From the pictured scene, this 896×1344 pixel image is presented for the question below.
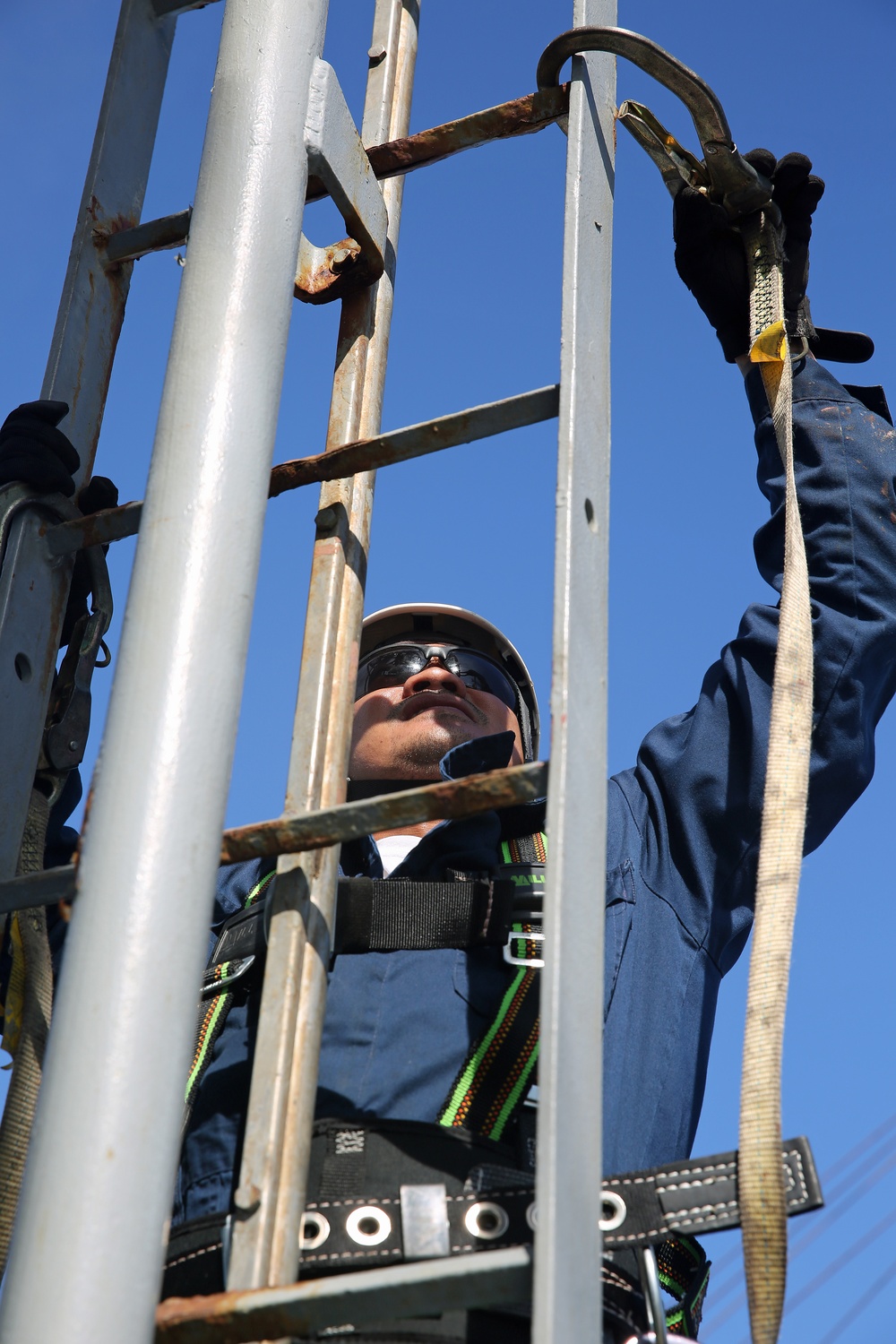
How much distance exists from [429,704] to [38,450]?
2063 millimetres

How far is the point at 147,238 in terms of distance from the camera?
292cm

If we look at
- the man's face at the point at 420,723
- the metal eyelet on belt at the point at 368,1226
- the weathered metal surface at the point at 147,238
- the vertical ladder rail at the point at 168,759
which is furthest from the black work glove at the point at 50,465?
the man's face at the point at 420,723

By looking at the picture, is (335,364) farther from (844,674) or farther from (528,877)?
(844,674)

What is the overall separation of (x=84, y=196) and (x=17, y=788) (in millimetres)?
1275

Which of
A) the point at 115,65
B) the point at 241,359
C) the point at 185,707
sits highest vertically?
the point at 115,65

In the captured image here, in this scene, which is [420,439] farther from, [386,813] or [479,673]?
[479,673]

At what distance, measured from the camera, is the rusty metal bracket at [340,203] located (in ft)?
7.55

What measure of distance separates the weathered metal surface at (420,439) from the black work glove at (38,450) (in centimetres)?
56

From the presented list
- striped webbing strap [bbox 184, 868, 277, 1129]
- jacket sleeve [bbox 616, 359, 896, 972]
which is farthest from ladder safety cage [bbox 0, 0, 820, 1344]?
jacket sleeve [bbox 616, 359, 896, 972]

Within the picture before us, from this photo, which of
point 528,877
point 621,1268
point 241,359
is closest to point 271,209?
point 241,359

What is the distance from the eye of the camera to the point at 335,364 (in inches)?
103

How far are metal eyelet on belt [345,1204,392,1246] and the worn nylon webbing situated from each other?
1.73ft

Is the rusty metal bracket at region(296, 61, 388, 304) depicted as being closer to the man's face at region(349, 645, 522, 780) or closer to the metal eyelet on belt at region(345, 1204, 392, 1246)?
the metal eyelet on belt at region(345, 1204, 392, 1246)

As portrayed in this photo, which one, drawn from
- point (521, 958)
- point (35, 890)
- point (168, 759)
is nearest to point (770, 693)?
point (521, 958)
